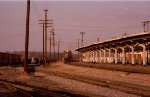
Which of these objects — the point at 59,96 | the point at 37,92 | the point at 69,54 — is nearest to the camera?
the point at 59,96

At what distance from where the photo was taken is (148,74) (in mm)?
24891

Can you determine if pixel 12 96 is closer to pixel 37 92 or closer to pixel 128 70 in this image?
pixel 37 92

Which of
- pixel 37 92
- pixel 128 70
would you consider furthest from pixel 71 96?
pixel 128 70

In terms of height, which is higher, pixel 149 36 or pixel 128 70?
pixel 149 36

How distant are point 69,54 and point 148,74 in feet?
199

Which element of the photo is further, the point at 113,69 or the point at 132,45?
the point at 132,45

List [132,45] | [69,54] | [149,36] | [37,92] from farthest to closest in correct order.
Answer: [69,54] → [132,45] → [149,36] → [37,92]

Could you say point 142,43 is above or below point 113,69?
above

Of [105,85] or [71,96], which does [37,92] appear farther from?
[105,85]

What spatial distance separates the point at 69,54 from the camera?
85.0 metres

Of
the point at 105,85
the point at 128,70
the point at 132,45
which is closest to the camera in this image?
the point at 105,85

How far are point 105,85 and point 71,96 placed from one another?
550 cm

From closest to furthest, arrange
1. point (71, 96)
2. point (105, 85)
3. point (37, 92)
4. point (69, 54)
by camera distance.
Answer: point (71, 96) → point (37, 92) → point (105, 85) → point (69, 54)

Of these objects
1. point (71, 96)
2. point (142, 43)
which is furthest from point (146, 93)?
point (142, 43)
